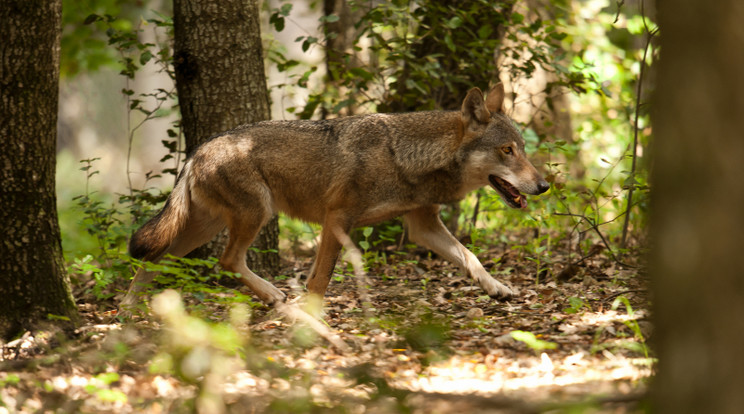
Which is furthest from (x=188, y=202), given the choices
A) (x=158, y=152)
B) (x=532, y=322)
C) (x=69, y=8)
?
(x=158, y=152)

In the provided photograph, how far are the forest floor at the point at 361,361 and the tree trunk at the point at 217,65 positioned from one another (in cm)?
210

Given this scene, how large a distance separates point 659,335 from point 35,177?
400 centimetres

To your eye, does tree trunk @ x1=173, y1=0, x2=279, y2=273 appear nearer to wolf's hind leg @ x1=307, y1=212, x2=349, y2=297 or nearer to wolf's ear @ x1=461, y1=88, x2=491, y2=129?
wolf's hind leg @ x1=307, y1=212, x2=349, y2=297

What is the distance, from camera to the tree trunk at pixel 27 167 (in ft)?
Result: 14.2

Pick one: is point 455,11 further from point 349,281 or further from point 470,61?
point 349,281

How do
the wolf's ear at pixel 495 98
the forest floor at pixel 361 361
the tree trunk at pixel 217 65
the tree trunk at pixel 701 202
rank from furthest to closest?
the tree trunk at pixel 217 65 < the wolf's ear at pixel 495 98 < the forest floor at pixel 361 361 < the tree trunk at pixel 701 202

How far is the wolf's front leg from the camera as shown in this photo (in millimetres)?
5859

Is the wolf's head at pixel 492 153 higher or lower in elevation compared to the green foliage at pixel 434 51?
lower

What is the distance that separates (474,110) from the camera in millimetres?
6215

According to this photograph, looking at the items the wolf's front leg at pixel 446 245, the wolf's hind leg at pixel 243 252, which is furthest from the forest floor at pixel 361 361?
the wolf's hind leg at pixel 243 252

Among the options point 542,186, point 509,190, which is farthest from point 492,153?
point 542,186

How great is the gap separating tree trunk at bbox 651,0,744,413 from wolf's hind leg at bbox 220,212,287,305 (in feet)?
14.8

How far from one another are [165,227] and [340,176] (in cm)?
166

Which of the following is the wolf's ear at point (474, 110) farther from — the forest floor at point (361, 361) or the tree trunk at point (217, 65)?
the tree trunk at point (217, 65)
